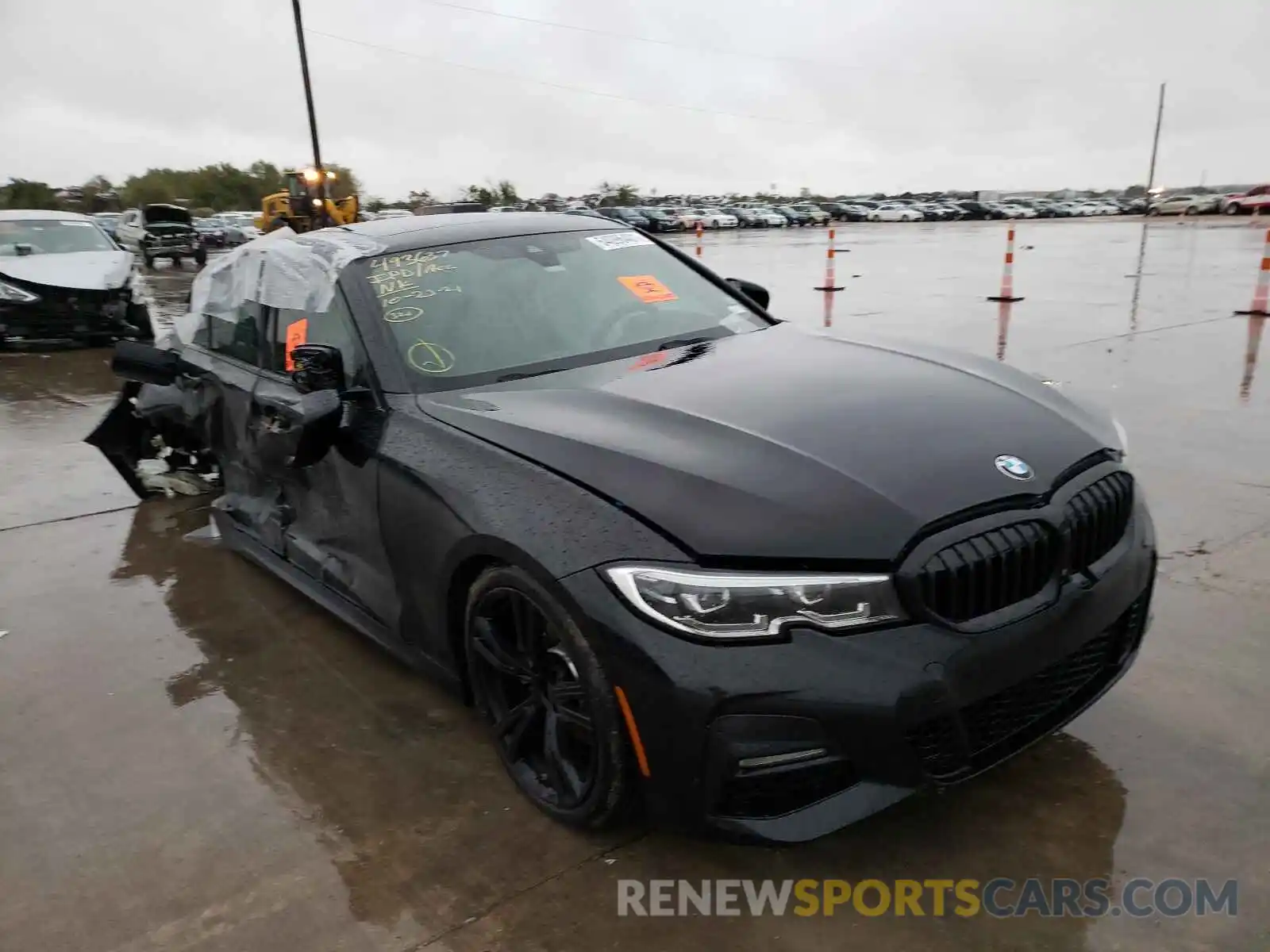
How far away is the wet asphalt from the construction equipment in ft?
52.4

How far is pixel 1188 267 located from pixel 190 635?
735 inches

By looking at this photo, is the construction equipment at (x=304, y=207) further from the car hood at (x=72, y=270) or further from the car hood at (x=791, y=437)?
the car hood at (x=791, y=437)

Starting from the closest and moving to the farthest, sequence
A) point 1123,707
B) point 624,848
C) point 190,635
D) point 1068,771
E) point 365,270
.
→ point 624,848 → point 1068,771 → point 1123,707 → point 365,270 → point 190,635

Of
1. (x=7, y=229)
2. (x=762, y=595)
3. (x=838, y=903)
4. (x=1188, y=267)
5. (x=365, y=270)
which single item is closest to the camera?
(x=762, y=595)

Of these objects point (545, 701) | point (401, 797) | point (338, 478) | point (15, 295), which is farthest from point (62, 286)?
point (545, 701)

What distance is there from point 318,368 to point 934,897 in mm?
2352

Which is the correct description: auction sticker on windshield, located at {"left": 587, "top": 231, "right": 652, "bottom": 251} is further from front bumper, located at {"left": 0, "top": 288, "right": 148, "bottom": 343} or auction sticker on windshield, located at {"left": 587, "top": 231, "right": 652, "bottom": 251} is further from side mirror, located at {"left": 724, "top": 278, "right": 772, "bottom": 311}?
front bumper, located at {"left": 0, "top": 288, "right": 148, "bottom": 343}

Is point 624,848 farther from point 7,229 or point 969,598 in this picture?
point 7,229

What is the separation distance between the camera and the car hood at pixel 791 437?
80.1 inches

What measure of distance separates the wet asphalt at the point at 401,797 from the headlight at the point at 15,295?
7093 mm

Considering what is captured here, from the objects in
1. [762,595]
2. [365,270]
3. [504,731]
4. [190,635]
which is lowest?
[190,635]

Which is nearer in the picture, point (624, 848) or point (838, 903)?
point (838, 903)

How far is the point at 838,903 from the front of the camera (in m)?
2.19

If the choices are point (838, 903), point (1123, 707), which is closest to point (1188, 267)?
point (1123, 707)
